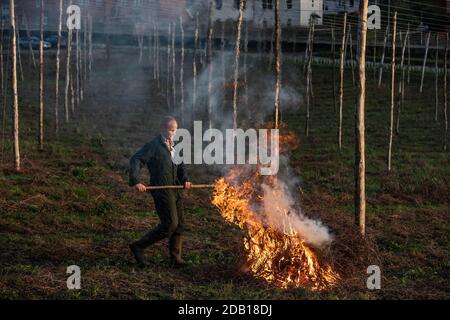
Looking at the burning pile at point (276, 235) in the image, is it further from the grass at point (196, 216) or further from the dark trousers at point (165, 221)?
the dark trousers at point (165, 221)

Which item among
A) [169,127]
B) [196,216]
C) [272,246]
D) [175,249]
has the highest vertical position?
[169,127]

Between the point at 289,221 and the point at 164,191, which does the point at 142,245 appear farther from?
the point at 289,221

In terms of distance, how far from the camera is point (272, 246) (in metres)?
8.50

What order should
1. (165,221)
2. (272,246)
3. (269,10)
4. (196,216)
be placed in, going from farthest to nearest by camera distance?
(269,10), (196,216), (165,221), (272,246)

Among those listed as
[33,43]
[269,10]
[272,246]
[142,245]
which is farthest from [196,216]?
[33,43]

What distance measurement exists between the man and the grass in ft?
1.09

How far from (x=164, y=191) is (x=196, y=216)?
4.06 meters

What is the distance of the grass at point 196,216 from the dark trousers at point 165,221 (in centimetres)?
39

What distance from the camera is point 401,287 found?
27.0 ft

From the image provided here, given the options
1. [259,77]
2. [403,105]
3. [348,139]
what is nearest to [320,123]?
[348,139]

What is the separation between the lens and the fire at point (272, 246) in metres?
8.19
